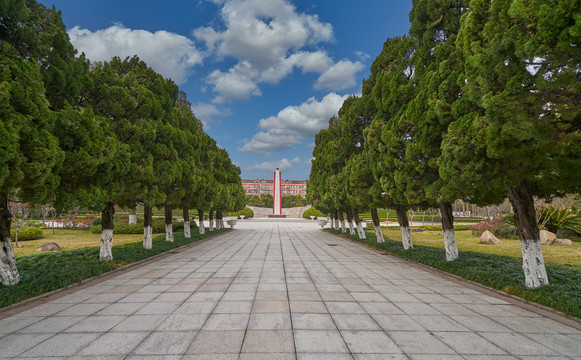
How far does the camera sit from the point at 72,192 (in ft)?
22.9

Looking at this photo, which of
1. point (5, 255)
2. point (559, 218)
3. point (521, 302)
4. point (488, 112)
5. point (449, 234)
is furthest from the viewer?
point (559, 218)

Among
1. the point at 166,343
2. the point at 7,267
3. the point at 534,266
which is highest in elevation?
the point at 7,267

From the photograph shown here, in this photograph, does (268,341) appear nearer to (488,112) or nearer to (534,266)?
(488,112)

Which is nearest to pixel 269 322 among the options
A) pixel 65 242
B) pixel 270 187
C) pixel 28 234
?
pixel 65 242

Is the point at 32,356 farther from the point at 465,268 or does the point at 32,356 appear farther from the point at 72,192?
the point at 465,268

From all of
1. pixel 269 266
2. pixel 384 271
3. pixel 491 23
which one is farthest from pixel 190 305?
pixel 491 23

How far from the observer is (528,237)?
6.45m

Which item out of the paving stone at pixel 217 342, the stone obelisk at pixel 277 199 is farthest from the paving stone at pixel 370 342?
the stone obelisk at pixel 277 199

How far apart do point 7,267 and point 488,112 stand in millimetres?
11202

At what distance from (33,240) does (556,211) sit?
33.1 metres

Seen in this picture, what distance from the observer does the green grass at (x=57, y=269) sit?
5746mm

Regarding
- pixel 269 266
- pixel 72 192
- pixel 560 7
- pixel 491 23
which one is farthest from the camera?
pixel 269 266

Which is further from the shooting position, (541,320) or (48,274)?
(48,274)

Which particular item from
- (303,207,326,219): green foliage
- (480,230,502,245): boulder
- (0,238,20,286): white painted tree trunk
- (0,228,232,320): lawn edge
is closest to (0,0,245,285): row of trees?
(0,238,20,286): white painted tree trunk
